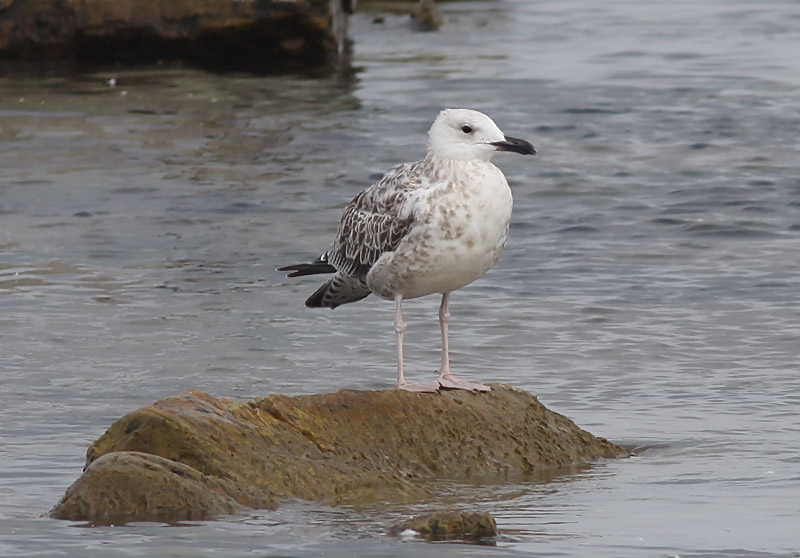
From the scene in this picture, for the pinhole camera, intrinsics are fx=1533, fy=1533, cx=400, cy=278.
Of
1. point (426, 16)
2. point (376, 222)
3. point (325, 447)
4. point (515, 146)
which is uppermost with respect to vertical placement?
point (515, 146)

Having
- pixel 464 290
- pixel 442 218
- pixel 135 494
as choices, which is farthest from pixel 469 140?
pixel 464 290

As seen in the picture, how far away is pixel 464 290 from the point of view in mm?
11008

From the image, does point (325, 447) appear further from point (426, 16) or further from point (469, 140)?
point (426, 16)

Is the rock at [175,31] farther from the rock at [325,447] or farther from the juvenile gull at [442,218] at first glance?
the rock at [325,447]

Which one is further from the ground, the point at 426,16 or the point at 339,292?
the point at 426,16

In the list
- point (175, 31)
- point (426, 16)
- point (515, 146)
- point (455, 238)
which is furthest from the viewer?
point (426, 16)

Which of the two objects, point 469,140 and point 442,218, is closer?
point 442,218

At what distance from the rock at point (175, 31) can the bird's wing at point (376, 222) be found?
10666 mm

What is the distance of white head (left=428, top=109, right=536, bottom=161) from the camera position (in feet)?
22.9

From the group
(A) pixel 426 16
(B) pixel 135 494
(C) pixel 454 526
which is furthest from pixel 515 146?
(A) pixel 426 16

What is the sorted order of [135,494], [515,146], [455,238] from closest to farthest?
[135,494] < [455,238] < [515,146]

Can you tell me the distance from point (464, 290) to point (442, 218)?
422 cm

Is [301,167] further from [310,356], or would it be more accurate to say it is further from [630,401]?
[630,401]

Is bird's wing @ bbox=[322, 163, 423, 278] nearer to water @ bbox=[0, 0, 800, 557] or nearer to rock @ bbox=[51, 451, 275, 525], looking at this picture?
water @ bbox=[0, 0, 800, 557]
